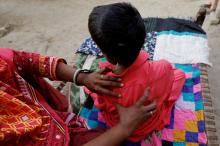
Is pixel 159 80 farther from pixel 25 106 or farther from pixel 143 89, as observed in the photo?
pixel 25 106

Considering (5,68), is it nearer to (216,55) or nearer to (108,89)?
(108,89)

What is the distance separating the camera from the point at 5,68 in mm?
1513

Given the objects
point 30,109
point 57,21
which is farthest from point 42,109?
point 57,21

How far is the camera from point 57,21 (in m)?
4.67

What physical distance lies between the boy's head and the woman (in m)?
0.14

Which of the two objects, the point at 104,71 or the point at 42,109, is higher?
the point at 104,71

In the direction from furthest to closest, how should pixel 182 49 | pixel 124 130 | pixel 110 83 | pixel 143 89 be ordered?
1. pixel 182 49
2. pixel 143 89
3. pixel 110 83
4. pixel 124 130

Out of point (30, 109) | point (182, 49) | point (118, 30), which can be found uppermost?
point (118, 30)

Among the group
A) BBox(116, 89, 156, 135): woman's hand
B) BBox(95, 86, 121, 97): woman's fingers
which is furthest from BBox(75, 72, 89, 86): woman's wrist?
BBox(116, 89, 156, 135): woman's hand

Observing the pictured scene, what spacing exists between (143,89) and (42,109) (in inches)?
20.3

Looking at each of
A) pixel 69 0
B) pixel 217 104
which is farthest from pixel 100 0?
pixel 217 104

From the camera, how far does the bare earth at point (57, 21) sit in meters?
4.06

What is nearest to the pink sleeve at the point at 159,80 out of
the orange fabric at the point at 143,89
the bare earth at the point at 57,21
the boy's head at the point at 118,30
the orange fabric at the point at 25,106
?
the orange fabric at the point at 143,89

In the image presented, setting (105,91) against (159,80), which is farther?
(159,80)
